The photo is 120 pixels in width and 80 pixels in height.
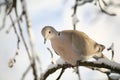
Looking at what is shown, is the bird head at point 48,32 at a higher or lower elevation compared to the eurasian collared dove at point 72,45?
higher

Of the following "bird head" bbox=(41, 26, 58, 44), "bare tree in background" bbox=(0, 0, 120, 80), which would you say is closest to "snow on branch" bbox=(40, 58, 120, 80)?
"bare tree in background" bbox=(0, 0, 120, 80)

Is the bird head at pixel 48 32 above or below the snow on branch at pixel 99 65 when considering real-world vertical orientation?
above

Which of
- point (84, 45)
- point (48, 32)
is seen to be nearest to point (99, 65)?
point (84, 45)

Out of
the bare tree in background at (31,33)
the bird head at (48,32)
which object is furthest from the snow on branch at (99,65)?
the bird head at (48,32)

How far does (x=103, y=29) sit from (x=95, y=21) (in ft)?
0.13

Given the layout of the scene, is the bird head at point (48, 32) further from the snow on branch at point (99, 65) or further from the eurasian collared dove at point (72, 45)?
the snow on branch at point (99, 65)

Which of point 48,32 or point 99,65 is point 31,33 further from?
point 99,65

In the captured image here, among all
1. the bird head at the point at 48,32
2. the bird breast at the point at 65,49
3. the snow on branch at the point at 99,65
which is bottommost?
the snow on branch at the point at 99,65

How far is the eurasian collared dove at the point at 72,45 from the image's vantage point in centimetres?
134

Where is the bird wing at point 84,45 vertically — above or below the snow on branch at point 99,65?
above

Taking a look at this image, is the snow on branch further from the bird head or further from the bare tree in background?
the bird head

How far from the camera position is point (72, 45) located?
135 centimetres

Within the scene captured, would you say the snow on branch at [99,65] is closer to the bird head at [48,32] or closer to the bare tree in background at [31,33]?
the bare tree in background at [31,33]

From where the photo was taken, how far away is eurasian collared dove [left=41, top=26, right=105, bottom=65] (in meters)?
1.34
